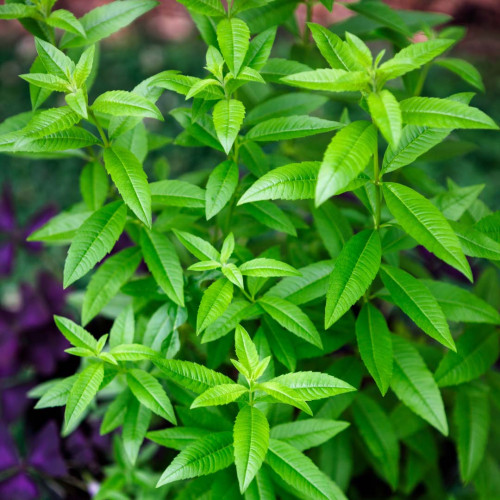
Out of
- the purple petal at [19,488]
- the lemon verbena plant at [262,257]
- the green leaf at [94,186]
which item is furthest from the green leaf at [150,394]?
the purple petal at [19,488]

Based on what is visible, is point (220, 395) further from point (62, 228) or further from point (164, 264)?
point (62, 228)

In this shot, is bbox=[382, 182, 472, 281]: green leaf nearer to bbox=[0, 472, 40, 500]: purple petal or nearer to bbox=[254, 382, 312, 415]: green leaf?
bbox=[254, 382, 312, 415]: green leaf

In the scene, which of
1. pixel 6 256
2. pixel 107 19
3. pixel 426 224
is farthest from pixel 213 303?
pixel 6 256

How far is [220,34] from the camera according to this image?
862 millimetres

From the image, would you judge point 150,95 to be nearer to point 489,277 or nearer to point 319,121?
point 319,121

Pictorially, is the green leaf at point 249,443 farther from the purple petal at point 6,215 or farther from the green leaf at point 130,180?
the purple petal at point 6,215

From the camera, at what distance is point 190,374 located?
0.80 meters

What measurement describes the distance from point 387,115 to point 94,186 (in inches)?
23.6

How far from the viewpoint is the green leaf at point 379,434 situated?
109cm

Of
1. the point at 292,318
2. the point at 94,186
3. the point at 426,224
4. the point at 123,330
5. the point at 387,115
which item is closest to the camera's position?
the point at 387,115

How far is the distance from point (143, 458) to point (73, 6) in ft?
11.8

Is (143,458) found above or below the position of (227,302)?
below

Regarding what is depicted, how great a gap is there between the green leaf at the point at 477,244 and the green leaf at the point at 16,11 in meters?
0.72

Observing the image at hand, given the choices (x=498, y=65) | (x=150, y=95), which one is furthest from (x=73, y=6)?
(x=150, y=95)
